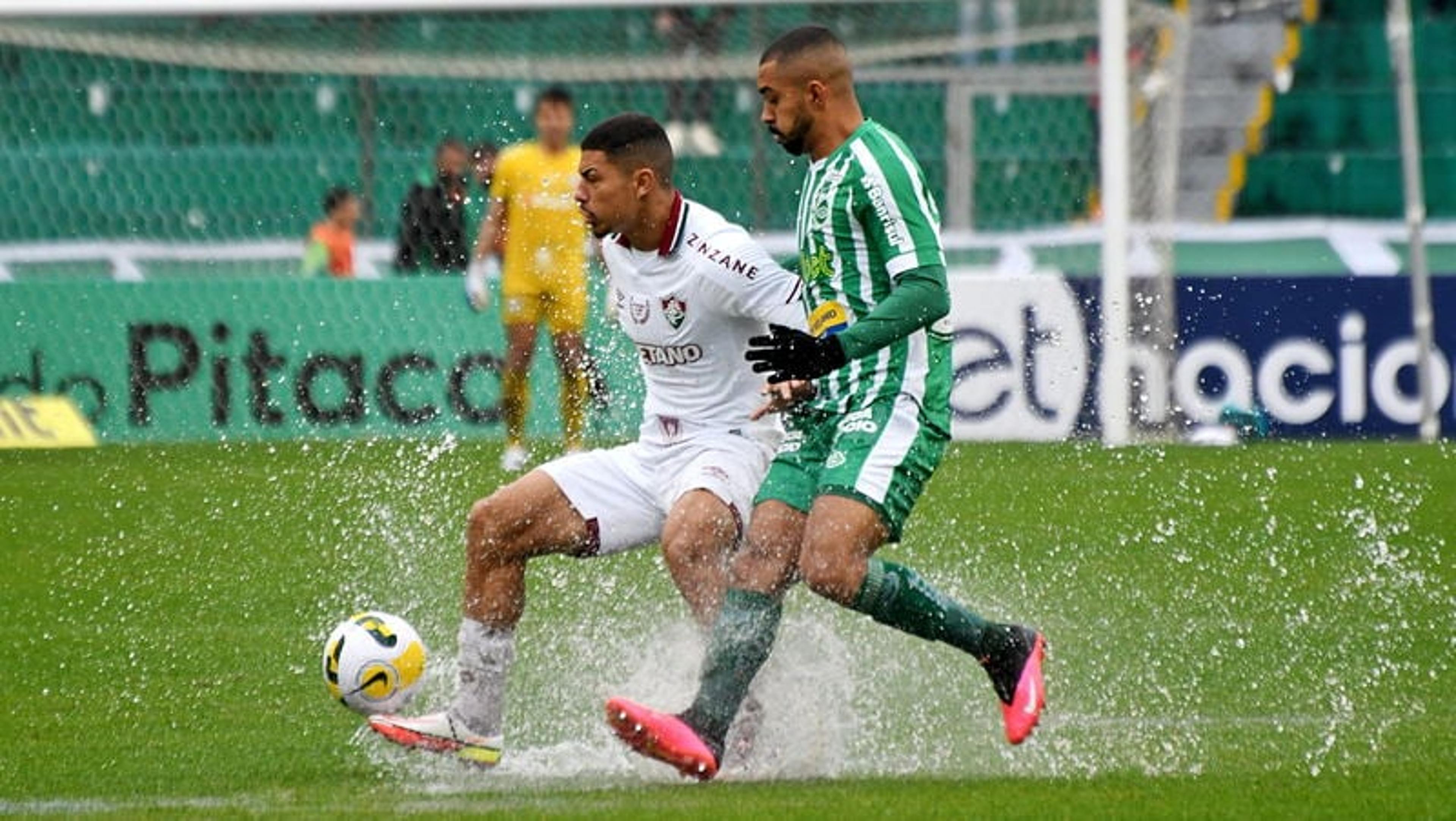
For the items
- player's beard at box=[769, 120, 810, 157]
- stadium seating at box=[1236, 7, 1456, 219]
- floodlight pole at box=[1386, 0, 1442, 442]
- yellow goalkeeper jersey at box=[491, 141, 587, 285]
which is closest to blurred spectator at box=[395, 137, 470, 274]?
yellow goalkeeper jersey at box=[491, 141, 587, 285]

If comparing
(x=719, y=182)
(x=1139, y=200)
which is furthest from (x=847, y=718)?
(x=719, y=182)

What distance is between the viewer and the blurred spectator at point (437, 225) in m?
17.1

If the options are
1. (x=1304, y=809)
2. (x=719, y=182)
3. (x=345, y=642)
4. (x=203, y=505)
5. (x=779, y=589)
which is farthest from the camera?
(x=719, y=182)

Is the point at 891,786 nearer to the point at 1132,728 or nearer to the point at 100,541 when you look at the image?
the point at 1132,728

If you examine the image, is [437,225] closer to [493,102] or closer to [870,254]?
[493,102]

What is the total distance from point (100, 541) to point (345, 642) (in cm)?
493

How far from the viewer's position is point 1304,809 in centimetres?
→ 606

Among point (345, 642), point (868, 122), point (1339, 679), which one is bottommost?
point (1339, 679)

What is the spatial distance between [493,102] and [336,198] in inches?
52.6

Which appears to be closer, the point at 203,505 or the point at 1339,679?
the point at 1339,679

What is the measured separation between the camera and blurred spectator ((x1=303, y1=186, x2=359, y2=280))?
57.6 feet

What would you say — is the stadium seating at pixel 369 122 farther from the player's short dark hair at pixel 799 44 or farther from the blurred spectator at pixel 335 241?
the player's short dark hair at pixel 799 44

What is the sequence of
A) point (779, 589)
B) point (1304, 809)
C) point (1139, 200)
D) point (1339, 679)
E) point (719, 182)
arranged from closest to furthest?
point (1304, 809)
point (779, 589)
point (1339, 679)
point (1139, 200)
point (719, 182)

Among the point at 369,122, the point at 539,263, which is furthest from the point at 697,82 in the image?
the point at 539,263
